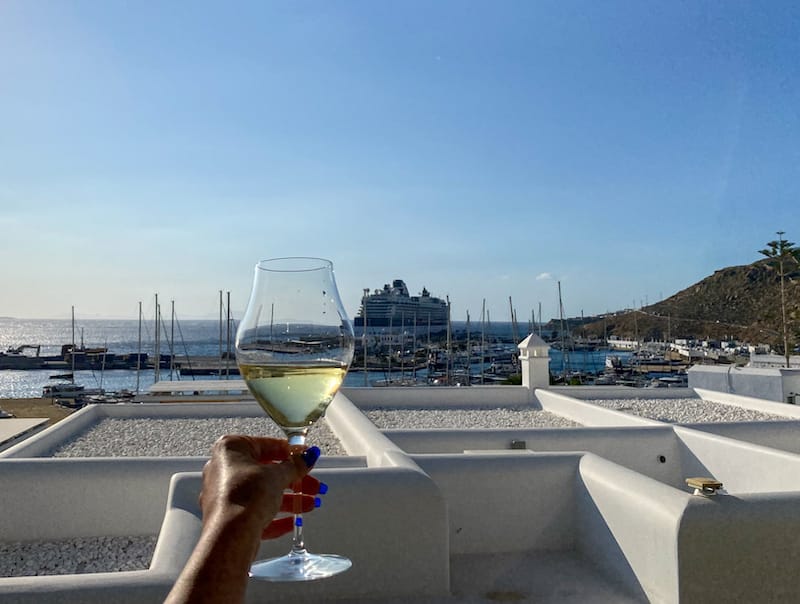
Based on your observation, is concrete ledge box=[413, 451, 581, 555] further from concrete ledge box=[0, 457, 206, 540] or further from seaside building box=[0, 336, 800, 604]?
concrete ledge box=[0, 457, 206, 540]

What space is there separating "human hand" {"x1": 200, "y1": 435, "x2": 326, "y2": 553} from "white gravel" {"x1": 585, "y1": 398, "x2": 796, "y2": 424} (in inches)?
384

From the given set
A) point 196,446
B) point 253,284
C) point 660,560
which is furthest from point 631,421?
point 253,284

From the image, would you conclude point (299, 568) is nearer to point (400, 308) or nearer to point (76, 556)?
point (76, 556)

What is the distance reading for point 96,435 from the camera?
918 centimetres

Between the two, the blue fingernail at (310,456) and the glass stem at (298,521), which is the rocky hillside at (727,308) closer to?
the glass stem at (298,521)

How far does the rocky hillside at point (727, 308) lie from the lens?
44.5m

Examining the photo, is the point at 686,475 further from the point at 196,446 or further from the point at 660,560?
the point at 196,446

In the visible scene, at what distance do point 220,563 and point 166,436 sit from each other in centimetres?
906

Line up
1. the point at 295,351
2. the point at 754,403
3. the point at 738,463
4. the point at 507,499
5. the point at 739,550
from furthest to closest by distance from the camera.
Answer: the point at 754,403 < the point at 738,463 < the point at 507,499 < the point at 739,550 < the point at 295,351

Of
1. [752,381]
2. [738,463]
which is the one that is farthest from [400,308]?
[738,463]

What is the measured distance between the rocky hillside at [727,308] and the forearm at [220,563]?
42.7 metres

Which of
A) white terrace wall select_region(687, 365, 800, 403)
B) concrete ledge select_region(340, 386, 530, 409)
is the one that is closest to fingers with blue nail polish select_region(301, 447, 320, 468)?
concrete ledge select_region(340, 386, 530, 409)

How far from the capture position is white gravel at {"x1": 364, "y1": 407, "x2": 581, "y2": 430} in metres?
10.1

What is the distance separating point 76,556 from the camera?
5.36m
